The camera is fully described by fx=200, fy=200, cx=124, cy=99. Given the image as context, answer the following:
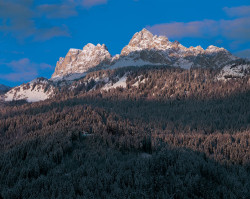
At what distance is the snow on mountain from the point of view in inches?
6303

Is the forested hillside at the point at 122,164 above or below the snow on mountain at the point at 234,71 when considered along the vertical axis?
below

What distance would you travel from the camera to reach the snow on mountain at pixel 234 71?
16010cm

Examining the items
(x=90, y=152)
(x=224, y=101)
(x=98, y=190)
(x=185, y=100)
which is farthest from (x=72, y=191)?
(x=185, y=100)

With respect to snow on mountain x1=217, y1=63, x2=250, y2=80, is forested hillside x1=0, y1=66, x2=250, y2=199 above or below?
below

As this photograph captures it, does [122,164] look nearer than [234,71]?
Yes

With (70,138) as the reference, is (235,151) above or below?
below

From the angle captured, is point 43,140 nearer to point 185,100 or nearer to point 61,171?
point 61,171

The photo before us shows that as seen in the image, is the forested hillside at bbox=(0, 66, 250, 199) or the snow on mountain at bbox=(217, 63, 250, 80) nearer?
the forested hillside at bbox=(0, 66, 250, 199)

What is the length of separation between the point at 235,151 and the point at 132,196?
31037mm

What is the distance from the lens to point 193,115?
113m

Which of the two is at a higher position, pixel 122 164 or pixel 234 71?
pixel 234 71

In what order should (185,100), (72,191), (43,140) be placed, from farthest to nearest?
(185,100)
(43,140)
(72,191)

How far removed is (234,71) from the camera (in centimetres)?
16500

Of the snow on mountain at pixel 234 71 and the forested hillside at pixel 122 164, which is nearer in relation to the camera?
the forested hillside at pixel 122 164
